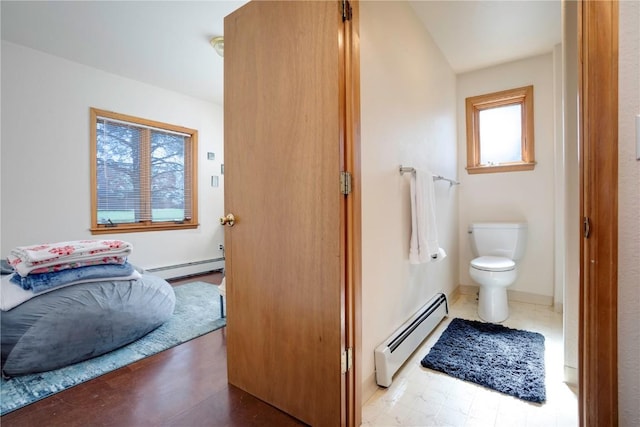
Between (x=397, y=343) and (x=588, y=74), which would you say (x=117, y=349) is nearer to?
(x=397, y=343)

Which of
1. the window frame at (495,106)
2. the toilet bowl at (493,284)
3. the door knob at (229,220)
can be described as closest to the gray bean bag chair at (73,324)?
the door knob at (229,220)

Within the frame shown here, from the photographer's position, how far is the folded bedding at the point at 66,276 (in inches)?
67.4

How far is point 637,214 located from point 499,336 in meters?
1.60

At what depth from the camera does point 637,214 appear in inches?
29.3

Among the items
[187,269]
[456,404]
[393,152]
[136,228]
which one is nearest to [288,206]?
[393,152]

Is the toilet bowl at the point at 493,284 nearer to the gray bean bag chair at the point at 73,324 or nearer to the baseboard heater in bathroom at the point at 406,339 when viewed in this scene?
the baseboard heater in bathroom at the point at 406,339

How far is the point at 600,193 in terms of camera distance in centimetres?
76

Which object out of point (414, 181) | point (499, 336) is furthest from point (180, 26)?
point (499, 336)

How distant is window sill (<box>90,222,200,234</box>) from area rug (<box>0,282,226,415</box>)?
1.08m

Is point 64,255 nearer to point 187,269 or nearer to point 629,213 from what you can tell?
point 187,269

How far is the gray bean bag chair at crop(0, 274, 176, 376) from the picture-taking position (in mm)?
1549

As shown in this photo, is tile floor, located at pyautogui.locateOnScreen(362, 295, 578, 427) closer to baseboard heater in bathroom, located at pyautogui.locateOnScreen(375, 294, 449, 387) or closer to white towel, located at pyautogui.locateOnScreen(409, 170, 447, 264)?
baseboard heater in bathroom, located at pyautogui.locateOnScreen(375, 294, 449, 387)

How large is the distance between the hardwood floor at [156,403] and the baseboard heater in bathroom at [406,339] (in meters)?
0.50

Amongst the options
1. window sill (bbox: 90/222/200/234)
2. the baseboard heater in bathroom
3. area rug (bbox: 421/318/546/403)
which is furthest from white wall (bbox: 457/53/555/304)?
window sill (bbox: 90/222/200/234)
